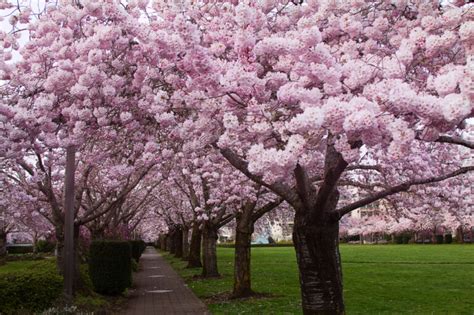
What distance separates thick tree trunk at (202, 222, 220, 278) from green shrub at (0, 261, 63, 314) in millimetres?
11747

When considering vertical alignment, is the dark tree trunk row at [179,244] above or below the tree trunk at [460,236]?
above

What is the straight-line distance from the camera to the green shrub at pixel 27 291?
8.81 metres

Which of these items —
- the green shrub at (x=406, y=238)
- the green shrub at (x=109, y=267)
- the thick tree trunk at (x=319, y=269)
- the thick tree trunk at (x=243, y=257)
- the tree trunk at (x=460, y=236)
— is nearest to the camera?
the thick tree trunk at (x=319, y=269)

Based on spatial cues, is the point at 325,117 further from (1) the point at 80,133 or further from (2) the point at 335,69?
(1) the point at 80,133

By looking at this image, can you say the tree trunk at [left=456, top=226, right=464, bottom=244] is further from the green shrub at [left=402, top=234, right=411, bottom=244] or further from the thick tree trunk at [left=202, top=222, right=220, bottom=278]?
the thick tree trunk at [left=202, top=222, right=220, bottom=278]

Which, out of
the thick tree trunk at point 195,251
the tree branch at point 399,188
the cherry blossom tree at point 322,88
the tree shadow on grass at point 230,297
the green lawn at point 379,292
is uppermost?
the cherry blossom tree at point 322,88

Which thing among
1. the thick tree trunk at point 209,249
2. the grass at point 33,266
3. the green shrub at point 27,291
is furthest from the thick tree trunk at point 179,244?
the green shrub at point 27,291

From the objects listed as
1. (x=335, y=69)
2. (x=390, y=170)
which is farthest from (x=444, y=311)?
(x=335, y=69)

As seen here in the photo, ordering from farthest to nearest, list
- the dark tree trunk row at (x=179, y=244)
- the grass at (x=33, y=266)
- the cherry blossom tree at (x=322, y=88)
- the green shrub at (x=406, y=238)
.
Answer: the green shrub at (x=406, y=238) < the dark tree trunk row at (x=179, y=244) < the grass at (x=33, y=266) < the cherry blossom tree at (x=322, y=88)

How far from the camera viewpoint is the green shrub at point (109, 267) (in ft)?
49.3

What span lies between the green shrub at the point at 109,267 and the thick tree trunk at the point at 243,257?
331 cm

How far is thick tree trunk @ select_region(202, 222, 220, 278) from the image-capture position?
2152 centimetres

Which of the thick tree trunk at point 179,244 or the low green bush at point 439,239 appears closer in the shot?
the thick tree trunk at point 179,244

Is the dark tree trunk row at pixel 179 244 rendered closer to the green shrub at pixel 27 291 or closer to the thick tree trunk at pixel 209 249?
the thick tree trunk at pixel 209 249
